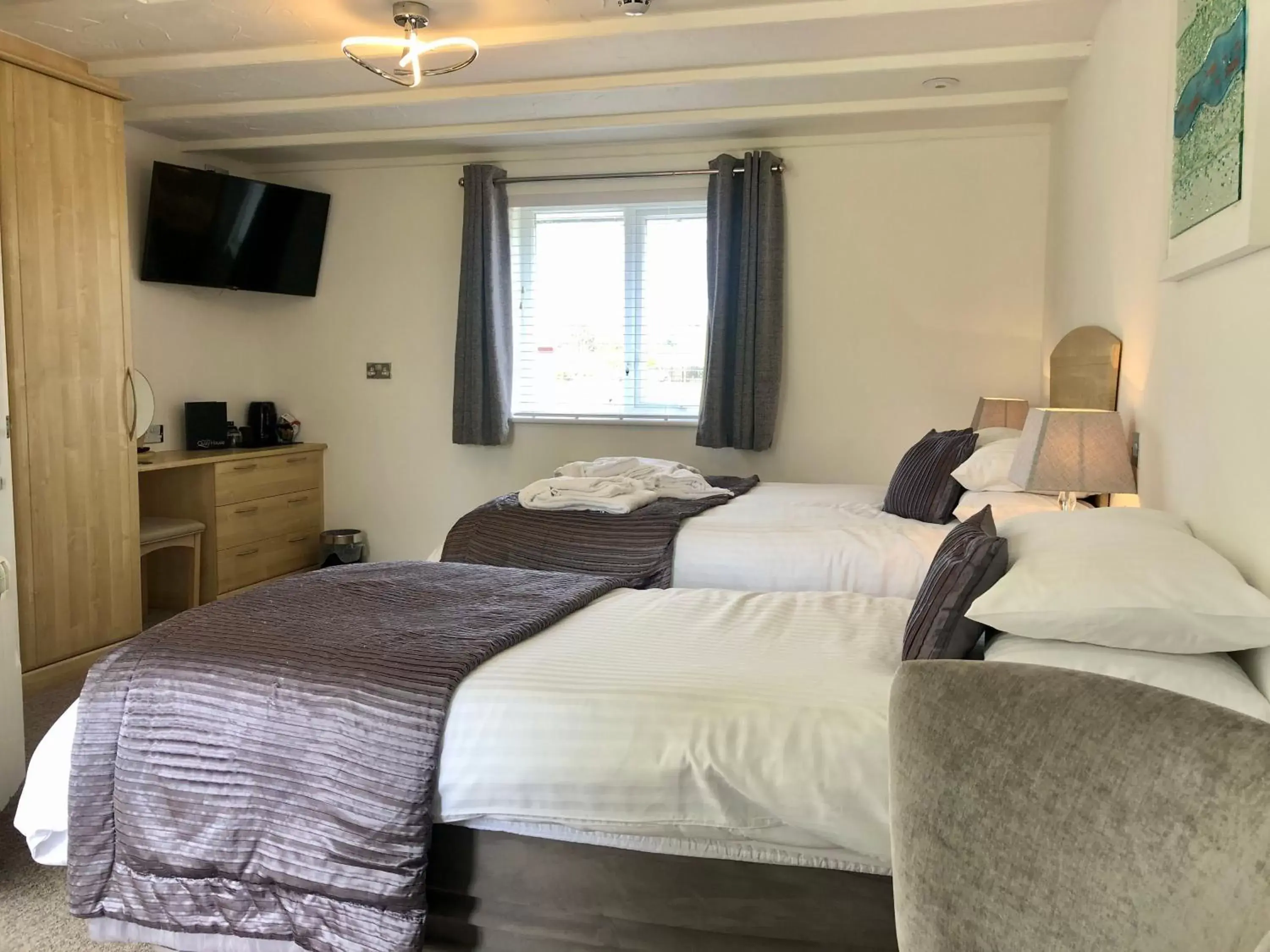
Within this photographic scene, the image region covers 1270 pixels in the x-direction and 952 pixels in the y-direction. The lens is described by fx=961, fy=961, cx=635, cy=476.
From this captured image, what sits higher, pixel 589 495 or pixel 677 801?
pixel 589 495

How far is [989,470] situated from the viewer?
3127 mm

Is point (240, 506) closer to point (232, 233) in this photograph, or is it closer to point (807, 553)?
point (232, 233)

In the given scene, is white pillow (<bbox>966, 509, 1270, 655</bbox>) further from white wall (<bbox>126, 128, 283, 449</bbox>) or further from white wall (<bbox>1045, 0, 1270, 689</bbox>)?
white wall (<bbox>126, 128, 283, 449</bbox>)

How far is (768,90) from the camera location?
4.07m

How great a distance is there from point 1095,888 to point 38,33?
422 centimetres

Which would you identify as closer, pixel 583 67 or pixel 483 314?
pixel 583 67

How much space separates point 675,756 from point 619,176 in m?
3.94

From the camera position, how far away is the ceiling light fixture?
3.29 metres

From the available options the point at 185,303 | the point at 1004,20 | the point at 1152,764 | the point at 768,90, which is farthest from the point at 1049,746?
the point at 185,303

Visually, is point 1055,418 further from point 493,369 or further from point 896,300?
point 493,369

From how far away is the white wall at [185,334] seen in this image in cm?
480

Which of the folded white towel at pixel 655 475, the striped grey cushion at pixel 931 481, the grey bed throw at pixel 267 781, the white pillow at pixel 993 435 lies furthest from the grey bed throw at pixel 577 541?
the grey bed throw at pixel 267 781

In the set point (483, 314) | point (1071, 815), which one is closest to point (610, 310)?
point (483, 314)

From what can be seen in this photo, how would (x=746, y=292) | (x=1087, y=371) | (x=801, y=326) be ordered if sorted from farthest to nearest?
(x=801, y=326) → (x=746, y=292) → (x=1087, y=371)
